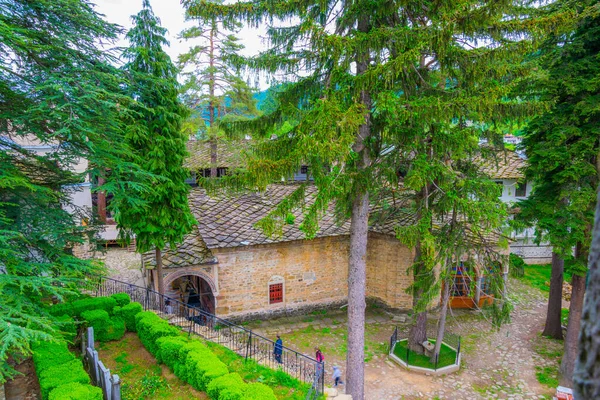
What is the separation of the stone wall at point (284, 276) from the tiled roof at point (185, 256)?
489mm

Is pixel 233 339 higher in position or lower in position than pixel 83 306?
lower

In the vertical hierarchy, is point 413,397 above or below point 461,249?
below

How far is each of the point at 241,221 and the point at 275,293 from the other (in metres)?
3.66

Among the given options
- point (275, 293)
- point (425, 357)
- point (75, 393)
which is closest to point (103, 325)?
point (75, 393)

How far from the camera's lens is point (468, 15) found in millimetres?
7660

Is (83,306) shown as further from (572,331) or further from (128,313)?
(572,331)

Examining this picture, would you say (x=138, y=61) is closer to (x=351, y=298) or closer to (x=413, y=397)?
(x=351, y=298)

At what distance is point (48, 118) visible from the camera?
311 inches

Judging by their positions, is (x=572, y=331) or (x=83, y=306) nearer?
(x=83, y=306)

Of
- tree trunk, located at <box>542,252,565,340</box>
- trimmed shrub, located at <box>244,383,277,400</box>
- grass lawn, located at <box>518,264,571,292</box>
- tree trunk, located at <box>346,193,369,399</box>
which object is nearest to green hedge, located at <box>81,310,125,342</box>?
trimmed shrub, located at <box>244,383,277,400</box>

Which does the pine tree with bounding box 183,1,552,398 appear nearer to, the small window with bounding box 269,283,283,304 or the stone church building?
the stone church building

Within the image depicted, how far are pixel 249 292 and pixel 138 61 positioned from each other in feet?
33.2

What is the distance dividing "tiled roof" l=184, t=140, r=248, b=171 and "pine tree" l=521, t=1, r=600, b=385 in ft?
50.1

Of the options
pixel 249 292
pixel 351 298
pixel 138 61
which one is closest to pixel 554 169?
pixel 351 298
